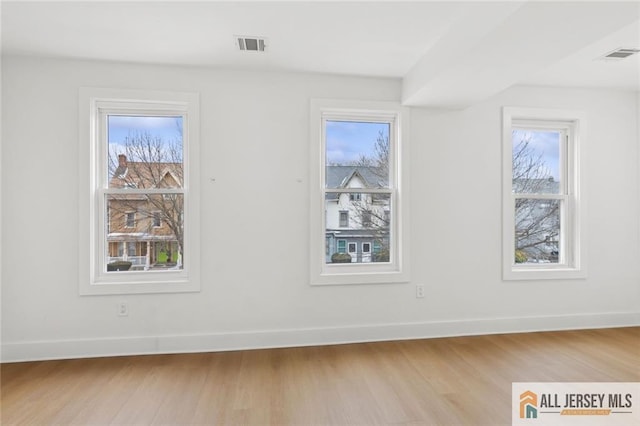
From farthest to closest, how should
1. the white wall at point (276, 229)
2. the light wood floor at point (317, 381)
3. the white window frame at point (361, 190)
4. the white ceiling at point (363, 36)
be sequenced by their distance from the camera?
1. the white window frame at point (361, 190)
2. the white wall at point (276, 229)
3. the light wood floor at point (317, 381)
4. the white ceiling at point (363, 36)

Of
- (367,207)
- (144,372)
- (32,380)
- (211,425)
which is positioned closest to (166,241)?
(144,372)

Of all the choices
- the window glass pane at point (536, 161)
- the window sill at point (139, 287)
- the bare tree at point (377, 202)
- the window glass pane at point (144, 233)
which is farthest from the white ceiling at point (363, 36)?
the window sill at point (139, 287)

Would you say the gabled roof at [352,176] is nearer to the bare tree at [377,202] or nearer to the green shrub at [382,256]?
the bare tree at [377,202]

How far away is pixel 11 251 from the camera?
2799 millimetres

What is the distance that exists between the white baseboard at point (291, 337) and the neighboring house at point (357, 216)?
0.71 meters

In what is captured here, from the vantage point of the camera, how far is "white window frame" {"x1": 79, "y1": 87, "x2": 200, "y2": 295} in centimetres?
287

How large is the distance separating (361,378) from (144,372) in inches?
65.8

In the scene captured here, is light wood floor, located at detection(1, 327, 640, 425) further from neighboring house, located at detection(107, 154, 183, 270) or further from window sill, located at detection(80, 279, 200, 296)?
neighboring house, located at detection(107, 154, 183, 270)

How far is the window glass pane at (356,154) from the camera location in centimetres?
331

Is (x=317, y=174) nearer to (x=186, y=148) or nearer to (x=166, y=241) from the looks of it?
(x=186, y=148)

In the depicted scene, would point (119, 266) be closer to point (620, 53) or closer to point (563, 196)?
point (563, 196)

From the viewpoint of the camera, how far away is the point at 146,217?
10.1 ft

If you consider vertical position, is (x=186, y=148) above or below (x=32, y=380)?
above

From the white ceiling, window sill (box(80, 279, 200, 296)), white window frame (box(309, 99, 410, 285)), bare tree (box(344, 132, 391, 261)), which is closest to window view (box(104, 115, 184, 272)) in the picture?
window sill (box(80, 279, 200, 296))
